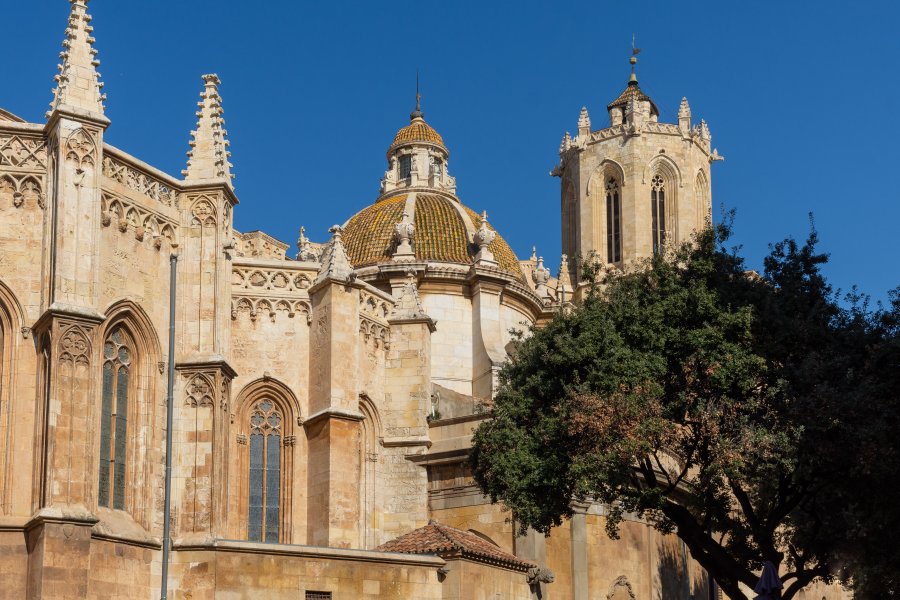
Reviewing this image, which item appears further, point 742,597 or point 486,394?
point 486,394

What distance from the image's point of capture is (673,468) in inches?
1447

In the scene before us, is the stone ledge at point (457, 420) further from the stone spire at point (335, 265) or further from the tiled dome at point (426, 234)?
the tiled dome at point (426, 234)

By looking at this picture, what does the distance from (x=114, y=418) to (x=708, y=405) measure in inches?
431

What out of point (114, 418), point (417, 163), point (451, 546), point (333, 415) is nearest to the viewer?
point (114, 418)

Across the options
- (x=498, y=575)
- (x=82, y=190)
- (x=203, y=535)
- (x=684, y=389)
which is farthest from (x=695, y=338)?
(x=82, y=190)

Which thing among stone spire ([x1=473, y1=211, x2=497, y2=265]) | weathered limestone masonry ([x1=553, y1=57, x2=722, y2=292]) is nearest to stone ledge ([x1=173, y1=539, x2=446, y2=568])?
stone spire ([x1=473, y1=211, x2=497, y2=265])

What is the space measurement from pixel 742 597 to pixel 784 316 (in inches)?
205

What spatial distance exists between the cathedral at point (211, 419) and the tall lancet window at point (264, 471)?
1.8 inches

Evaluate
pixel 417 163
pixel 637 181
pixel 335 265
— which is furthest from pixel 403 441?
pixel 637 181

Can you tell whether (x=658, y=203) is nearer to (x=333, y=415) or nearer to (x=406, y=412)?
(x=406, y=412)

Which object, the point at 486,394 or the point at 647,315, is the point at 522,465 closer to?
the point at 647,315

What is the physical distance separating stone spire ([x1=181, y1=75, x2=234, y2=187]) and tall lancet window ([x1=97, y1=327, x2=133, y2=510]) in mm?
4058

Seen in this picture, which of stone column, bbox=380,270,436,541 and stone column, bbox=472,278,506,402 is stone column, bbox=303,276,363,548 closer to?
stone column, bbox=380,270,436,541

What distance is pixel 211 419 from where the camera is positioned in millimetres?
28406
